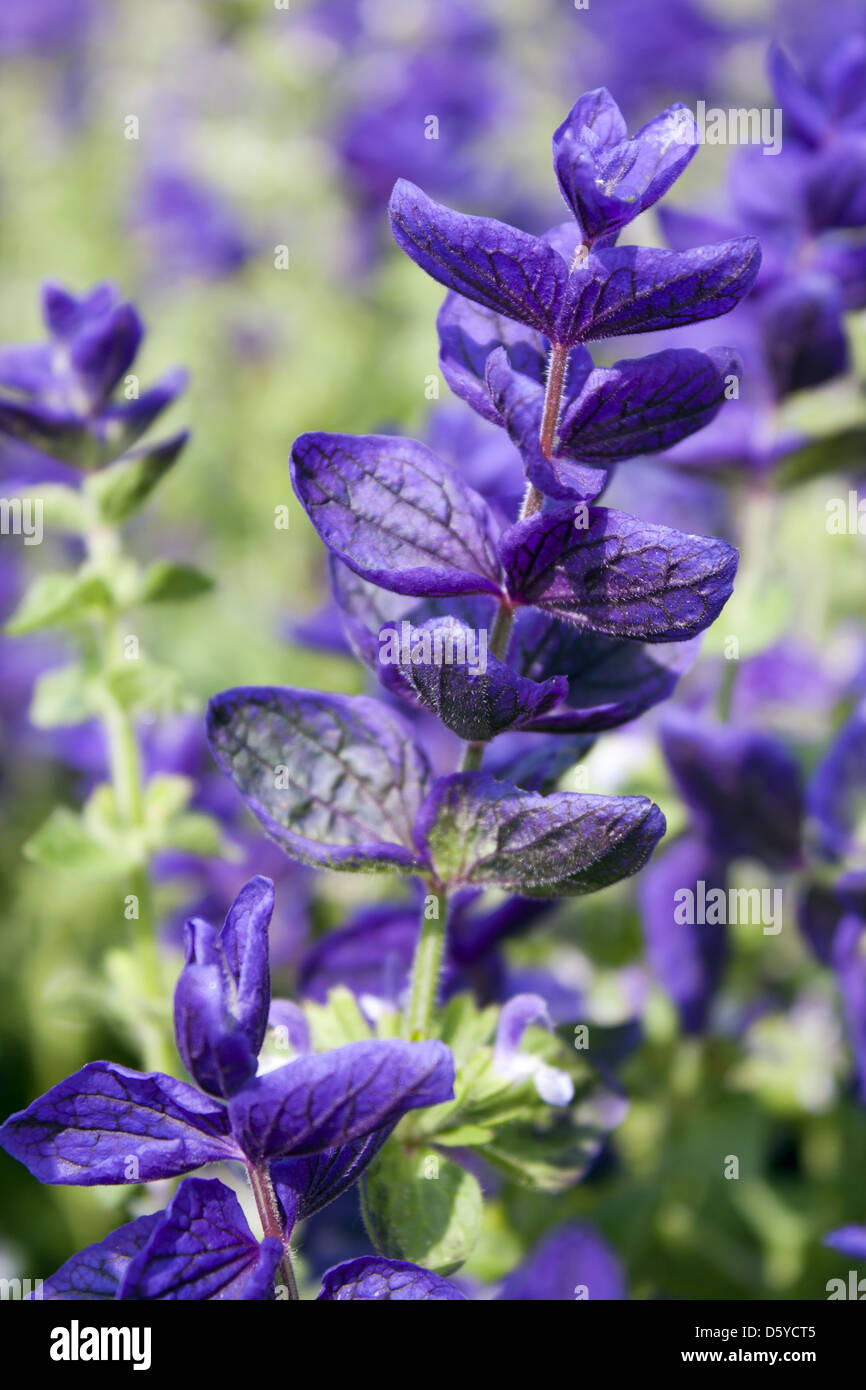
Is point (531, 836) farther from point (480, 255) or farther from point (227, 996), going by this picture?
point (480, 255)

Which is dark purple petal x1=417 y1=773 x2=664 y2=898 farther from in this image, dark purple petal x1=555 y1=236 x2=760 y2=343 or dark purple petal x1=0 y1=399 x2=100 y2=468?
dark purple petal x1=0 y1=399 x2=100 y2=468

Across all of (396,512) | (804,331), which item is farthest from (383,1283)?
(804,331)

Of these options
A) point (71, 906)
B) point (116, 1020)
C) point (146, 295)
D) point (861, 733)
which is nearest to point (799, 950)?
point (861, 733)

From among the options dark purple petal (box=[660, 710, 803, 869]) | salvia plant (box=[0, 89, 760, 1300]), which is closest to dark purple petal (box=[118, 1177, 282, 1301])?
salvia plant (box=[0, 89, 760, 1300])

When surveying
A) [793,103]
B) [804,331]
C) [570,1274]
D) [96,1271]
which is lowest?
[570,1274]

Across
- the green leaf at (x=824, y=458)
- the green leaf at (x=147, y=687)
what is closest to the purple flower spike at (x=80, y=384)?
the green leaf at (x=147, y=687)

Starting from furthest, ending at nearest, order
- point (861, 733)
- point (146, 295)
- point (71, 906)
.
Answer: point (146, 295), point (71, 906), point (861, 733)
